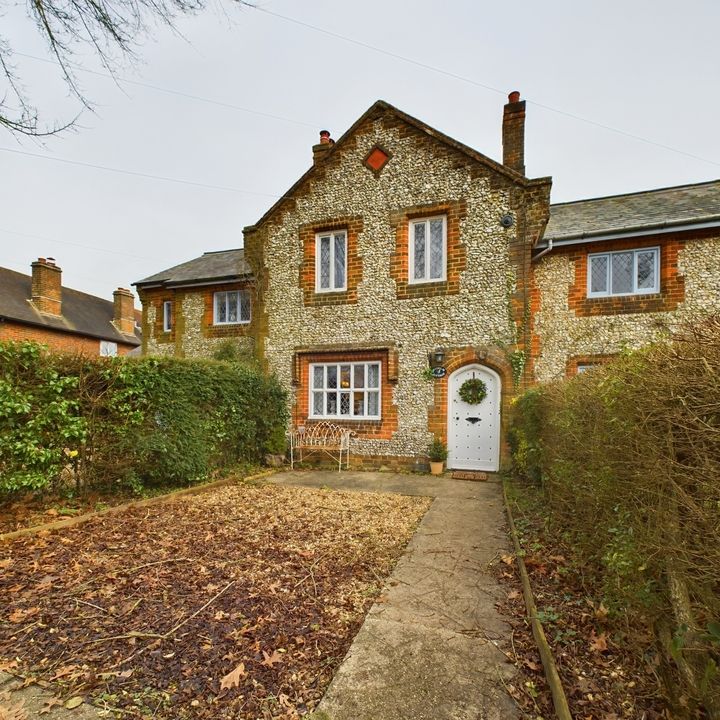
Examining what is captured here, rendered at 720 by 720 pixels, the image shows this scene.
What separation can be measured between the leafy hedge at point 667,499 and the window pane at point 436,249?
270 inches

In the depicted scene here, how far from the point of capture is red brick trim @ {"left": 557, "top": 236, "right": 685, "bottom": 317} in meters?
8.48

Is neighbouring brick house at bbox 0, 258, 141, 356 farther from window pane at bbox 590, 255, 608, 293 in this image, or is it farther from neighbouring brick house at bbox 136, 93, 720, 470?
window pane at bbox 590, 255, 608, 293

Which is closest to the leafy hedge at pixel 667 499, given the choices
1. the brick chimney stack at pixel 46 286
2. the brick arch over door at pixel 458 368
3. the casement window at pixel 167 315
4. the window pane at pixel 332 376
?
the brick arch over door at pixel 458 368

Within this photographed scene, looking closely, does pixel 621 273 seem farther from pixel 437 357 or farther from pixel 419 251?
pixel 419 251

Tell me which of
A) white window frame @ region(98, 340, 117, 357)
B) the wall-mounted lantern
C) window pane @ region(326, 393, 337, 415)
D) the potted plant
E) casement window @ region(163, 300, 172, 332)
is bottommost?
the potted plant

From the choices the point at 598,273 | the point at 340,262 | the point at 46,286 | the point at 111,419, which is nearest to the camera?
the point at 111,419

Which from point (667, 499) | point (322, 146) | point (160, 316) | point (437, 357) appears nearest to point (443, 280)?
point (437, 357)

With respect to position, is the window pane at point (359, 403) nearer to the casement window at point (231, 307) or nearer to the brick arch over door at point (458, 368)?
the brick arch over door at point (458, 368)

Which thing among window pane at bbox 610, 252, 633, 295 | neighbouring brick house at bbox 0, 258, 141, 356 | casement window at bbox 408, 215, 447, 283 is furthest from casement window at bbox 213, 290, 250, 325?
window pane at bbox 610, 252, 633, 295

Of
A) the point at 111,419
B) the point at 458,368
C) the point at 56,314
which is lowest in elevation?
the point at 111,419

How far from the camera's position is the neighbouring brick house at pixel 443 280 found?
29.1 feet

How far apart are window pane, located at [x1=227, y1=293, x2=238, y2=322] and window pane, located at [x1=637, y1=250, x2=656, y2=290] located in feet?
35.7

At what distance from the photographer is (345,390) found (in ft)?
34.6

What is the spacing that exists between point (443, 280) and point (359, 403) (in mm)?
3760
